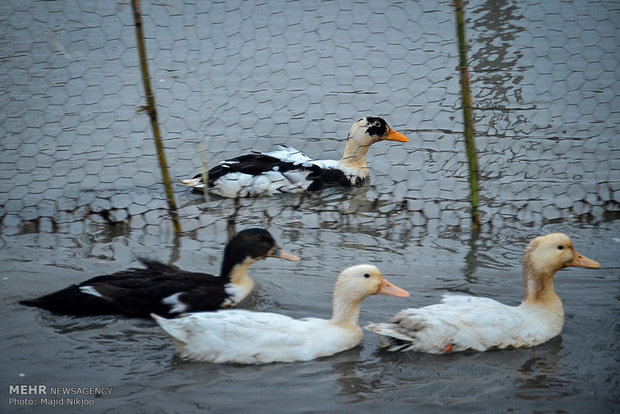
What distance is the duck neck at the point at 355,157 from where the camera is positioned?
8.27m

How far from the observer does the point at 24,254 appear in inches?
251

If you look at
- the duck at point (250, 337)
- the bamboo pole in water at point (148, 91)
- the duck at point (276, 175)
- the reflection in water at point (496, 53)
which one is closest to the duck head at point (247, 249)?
the duck at point (250, 337)

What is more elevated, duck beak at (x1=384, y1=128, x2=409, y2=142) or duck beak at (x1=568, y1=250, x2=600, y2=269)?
duck beak at (x1=384, y1=128, x2=409, y2=142)

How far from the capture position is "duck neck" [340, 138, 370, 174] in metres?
8.27

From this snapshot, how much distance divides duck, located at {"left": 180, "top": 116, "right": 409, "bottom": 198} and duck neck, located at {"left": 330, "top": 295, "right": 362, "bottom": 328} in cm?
296

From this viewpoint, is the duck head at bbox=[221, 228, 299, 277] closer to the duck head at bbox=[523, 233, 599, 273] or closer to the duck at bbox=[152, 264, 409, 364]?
the duck at bbox=[152, 264, 409, 364]

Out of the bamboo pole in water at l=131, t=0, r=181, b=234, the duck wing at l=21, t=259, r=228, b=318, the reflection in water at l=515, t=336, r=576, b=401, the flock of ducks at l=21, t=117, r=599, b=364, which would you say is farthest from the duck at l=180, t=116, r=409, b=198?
the reflection in water at l=515, t=336, r=576, b=401

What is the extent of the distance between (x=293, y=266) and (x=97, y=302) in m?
1.51

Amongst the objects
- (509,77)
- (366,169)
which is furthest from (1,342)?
(509,77)

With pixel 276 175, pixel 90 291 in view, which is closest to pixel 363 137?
pixel 276 175

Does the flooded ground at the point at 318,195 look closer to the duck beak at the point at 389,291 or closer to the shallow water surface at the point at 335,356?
the shallow water surface at the point at 335,356

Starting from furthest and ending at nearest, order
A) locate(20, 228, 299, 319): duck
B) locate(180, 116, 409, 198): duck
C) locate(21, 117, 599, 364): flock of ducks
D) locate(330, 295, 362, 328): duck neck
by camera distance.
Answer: locate(180, 116, 409, 198): duck < locate(20, 228, 299, 319): duck < locate(330, 295, 362, 328): duck neck < locate(21, 117, 599, 364): flock of ducks

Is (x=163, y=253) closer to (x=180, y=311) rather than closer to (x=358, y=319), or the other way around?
(x=180, y=311)

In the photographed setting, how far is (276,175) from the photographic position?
7867mm
